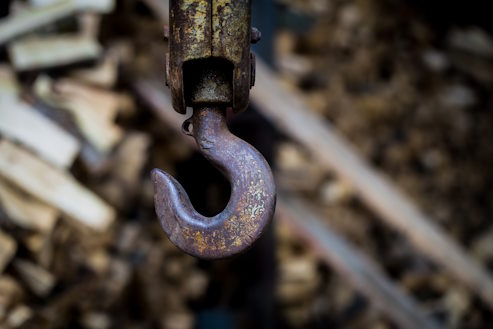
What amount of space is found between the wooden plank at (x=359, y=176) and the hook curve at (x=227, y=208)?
4.44ft

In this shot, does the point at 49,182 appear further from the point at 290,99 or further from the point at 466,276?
the point at 466,276

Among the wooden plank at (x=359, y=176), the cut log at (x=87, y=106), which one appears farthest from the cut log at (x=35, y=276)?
the wooden plank at (x=359, y=176)

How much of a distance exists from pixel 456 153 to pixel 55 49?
245 cm

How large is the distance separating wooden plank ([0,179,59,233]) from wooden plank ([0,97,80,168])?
0.38ft

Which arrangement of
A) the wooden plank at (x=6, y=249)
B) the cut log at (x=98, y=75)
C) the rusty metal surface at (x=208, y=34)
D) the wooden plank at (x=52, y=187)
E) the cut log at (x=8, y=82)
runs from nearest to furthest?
1. the rusty metal surface at (x=208, y=34)
2. the wooden plank at (x=6, y=249)
3. the wooden plank at (x=52, y=187)
4. the cut log at (x=8, y=82)
5. the cut log at (x=98, y=75)

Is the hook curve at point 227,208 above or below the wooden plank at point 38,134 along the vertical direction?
below

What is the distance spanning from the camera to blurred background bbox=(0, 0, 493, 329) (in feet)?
5.64

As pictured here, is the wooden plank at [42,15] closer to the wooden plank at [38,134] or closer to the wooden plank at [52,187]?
the wooden plank at [38,134]

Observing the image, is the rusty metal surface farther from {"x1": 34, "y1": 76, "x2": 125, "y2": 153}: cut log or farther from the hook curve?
{"x1": 34, "y1": 76, "x2": 125, "y2": 153}: cut log

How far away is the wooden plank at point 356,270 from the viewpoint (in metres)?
2.12

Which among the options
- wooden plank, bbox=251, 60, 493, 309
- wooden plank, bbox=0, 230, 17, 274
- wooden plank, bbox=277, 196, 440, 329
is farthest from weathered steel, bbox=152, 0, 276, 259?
wooden plank, bbox=277, 196, 440, 329

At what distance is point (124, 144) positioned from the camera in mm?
2135

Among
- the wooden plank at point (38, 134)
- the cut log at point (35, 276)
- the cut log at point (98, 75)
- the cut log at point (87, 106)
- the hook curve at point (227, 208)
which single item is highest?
the cut log at point (98, 75)

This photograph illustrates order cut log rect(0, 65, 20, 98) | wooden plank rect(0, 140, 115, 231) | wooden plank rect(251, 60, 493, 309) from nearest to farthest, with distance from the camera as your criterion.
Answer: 1. wooden plank rect(0, 140, 115, 231)
2. cut log rect(0, 65, 20, 98)
3. wooden plank rect(251, 60, 493, 309)
